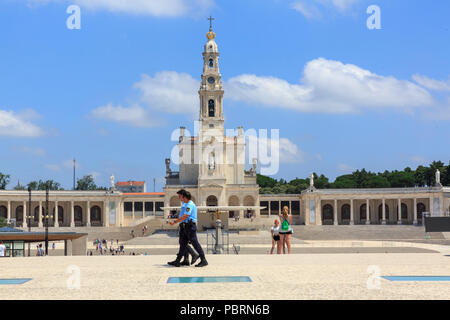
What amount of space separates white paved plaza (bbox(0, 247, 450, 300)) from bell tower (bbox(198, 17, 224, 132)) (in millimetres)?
73916

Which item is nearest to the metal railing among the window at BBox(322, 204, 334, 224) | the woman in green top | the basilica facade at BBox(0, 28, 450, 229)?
the woman in green top

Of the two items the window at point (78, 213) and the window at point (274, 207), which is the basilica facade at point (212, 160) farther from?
the window at point (78, 213)

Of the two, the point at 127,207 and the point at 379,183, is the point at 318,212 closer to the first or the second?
the point at 127,207

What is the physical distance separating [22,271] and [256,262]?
6488 millimetres

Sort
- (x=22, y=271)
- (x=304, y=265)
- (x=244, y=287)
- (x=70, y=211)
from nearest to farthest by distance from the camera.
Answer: (x=244, y=287), (x=22, y=271), (x=304, y=265), (x=70, y=211)

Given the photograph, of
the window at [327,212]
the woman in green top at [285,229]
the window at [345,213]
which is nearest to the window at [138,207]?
the window at [327,212]

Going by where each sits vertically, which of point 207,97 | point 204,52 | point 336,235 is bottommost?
point 336,235

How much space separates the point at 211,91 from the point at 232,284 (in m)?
79.6

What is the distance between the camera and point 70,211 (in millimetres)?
90625

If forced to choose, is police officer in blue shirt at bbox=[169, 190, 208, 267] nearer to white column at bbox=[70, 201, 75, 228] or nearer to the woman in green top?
the woman in green top

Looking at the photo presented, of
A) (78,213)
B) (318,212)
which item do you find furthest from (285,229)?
(78,213)

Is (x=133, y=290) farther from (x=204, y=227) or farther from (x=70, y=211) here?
(x=70, y=211)

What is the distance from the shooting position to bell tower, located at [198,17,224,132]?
90.5 m
